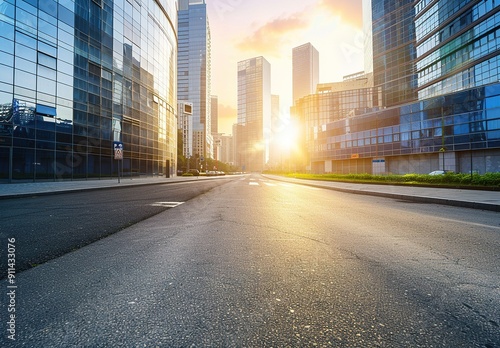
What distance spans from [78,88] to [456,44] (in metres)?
55.2

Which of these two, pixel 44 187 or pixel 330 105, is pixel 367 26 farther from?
pixel 44 187

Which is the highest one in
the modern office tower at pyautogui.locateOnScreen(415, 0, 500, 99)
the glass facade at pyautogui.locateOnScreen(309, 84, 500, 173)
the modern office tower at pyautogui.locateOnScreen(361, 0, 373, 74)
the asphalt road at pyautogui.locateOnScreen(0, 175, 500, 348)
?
the modern office tower at pyautogui.locateOnScreen(361, 0, 373, 74)

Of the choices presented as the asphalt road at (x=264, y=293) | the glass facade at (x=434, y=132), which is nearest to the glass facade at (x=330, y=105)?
the glass facade at (x=434, y=132)

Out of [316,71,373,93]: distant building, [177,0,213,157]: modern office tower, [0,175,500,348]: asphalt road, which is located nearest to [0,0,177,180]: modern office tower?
[0,175,500,348]: asphalt road

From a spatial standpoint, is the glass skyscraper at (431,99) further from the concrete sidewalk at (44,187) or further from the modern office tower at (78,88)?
the modern office tower at (78,88)

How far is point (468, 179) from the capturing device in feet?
53.4

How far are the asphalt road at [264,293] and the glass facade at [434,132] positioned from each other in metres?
33.7

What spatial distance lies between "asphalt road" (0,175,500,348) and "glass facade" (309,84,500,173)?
3367 centimetres

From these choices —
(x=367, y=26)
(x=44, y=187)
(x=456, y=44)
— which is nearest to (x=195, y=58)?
(x=367, y=26)

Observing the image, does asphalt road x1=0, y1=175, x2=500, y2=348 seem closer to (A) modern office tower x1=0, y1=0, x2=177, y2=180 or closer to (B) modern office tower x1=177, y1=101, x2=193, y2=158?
(A) modern office tower x1=0, y1=0, x2=177, y2=180

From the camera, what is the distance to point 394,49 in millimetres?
62562

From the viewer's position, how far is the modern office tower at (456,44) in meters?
34.8

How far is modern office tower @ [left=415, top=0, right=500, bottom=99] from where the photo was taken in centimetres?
3475

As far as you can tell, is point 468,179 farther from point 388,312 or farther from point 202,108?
point 202,108
